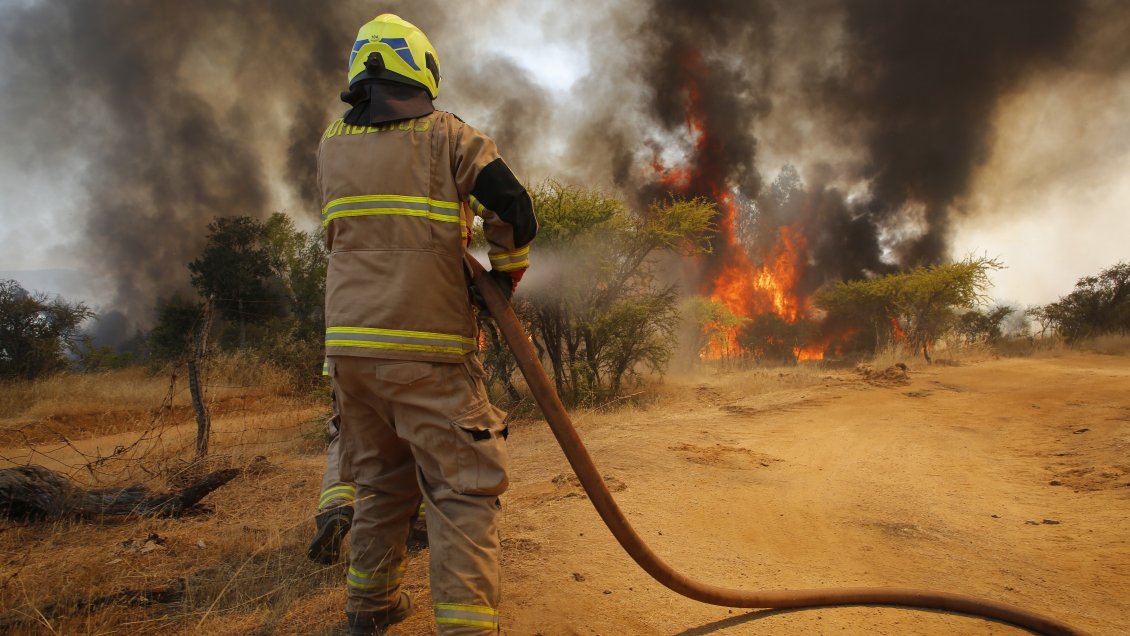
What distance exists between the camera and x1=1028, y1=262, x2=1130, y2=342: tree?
17.9 metres

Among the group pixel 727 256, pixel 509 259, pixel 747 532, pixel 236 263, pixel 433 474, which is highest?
pixel 727 256

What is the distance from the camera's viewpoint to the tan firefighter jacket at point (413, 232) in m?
2.21

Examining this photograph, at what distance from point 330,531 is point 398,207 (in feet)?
5.54

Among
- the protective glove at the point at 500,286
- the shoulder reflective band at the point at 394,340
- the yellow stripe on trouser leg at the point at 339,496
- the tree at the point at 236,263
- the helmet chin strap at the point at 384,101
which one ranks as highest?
the tree at the point at 236,263

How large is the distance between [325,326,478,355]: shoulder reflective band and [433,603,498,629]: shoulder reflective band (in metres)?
0.90

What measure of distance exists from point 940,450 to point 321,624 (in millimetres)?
5858

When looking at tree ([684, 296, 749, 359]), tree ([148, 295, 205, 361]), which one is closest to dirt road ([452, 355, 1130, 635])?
tree ([684, 296, 749, 359])

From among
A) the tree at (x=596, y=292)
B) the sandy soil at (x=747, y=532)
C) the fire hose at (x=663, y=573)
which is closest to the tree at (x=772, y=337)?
the tree at (x=596, y=292)

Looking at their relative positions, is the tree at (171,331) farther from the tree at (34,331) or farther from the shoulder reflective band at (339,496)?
the shoulder reflective band at (339,496)

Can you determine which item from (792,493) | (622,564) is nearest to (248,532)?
(622,564)

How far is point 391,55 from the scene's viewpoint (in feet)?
7.86

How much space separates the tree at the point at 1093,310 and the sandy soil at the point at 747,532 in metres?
14.6

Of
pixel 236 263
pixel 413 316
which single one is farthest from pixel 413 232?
pixel 236 263

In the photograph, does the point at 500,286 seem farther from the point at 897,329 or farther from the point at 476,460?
the point at 897,329
